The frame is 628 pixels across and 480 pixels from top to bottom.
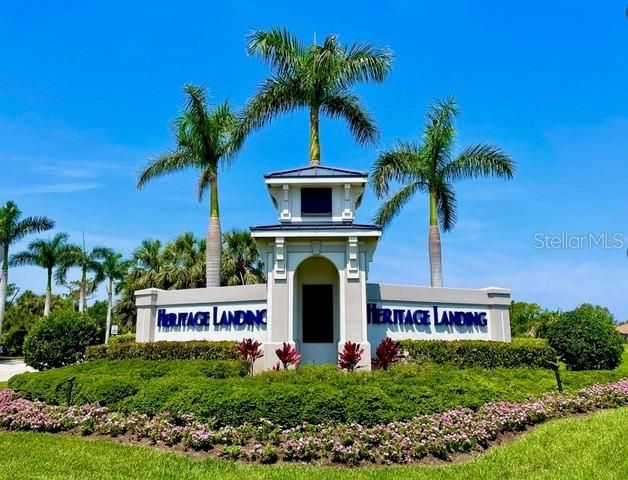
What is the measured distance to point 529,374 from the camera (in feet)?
41.8

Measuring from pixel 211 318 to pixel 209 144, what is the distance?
7737 mm

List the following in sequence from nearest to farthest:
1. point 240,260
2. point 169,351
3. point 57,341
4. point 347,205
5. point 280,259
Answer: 1. point 280,259
2. point 169,351
3. point 347,205
4. point 57,341
5. point 240,260

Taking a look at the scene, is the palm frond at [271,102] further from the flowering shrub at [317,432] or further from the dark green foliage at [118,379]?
the flowering shrub at [317,432]

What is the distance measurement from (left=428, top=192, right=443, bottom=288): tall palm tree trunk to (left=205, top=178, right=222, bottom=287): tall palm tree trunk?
8.74m

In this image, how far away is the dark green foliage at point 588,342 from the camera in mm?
16328

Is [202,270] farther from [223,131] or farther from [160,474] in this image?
[160,474]

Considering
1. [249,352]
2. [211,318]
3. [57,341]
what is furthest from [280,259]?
[57,341]

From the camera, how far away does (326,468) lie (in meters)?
7.15

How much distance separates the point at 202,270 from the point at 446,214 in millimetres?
18828

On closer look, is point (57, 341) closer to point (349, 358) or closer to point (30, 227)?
point (349, 358)

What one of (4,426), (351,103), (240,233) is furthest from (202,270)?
(4,426)

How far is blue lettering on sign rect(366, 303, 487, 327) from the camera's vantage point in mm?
15805

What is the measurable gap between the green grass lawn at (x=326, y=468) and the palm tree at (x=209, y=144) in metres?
12.0

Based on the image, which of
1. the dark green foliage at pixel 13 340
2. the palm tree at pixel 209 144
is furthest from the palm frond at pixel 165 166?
the dark green foliage at pixel 13 340
